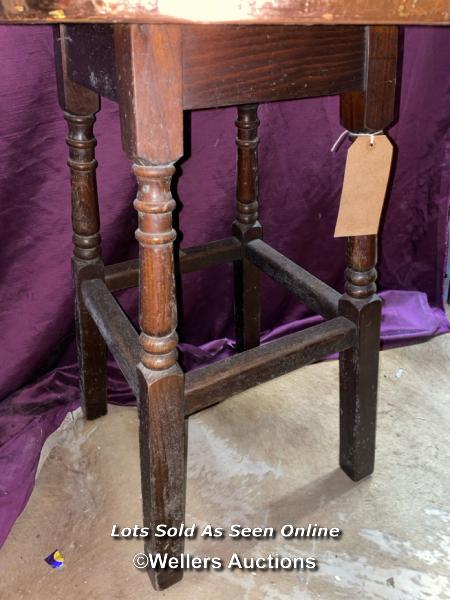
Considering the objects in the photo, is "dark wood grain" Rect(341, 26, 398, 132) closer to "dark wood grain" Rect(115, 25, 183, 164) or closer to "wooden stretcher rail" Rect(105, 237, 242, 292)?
"dark wood grain" Rect(115, 25, 183, 164)

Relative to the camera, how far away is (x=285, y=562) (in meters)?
0.91

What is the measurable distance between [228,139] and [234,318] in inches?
14.5

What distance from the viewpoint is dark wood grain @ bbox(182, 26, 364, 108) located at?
0.68 m

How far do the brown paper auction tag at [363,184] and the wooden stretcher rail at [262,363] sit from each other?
15 centimetres

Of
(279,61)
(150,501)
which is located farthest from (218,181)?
(150,501)

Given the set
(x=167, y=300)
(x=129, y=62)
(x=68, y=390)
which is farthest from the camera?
(x=68, y=390)

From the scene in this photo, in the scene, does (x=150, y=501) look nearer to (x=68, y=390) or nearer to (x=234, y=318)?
(x=68, y=390)

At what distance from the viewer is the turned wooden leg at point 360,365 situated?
0.93 m

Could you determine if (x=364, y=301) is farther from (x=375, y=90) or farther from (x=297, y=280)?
(x=375, y=90)

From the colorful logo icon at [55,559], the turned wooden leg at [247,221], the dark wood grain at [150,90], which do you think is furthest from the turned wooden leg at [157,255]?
the turned wooden leg at [247,221]

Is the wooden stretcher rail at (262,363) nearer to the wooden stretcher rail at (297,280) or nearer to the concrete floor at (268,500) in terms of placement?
the wooden stretcher rail at (297,280)

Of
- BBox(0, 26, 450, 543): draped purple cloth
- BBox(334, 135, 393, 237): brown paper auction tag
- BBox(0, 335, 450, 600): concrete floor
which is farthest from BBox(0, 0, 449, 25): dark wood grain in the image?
BBox(0, 335, 450, 600): concrete floor

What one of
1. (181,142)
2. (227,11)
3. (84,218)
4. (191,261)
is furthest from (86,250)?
(227,11)

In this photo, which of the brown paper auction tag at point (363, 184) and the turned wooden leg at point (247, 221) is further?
the turned wooden leg at point (247, 221)
